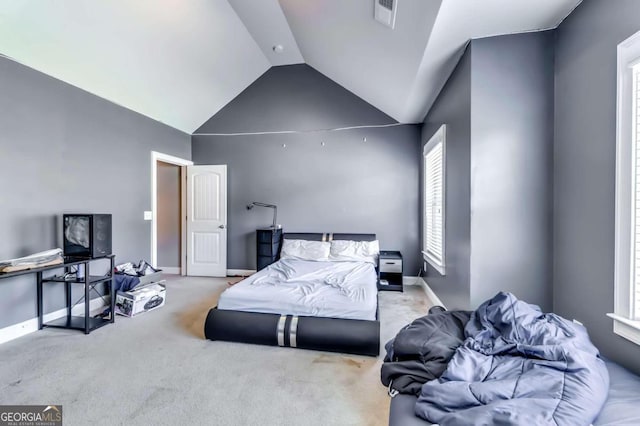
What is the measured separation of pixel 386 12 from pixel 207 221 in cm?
416

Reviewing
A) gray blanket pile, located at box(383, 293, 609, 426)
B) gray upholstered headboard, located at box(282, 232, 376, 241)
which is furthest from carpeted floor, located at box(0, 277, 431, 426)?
gray upholstered headboard, located at box(282, 232, 376, 241)

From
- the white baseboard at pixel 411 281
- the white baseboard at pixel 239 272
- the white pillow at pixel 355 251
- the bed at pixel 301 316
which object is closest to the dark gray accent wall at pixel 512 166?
the bed at pixel 301 316

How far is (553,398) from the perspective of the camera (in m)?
1.05

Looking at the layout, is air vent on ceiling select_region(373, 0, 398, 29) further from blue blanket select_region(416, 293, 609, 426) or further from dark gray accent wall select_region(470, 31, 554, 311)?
blue blanket select_region(416, 293, 609, 426)

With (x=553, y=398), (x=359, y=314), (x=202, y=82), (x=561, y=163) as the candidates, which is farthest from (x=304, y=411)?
(x=202, y=82)

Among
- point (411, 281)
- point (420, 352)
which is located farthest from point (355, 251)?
point (420, 352)

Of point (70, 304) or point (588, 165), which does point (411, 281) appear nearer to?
point (588, 165)

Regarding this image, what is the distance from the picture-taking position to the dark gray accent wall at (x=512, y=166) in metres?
2.10

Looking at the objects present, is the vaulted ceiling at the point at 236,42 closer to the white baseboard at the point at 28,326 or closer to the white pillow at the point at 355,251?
the white pillow at the point at 355,251

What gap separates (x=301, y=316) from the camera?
7.91ft

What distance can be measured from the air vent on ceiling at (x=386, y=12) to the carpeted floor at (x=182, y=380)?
110 inches

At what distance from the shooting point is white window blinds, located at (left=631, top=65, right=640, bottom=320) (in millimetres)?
1395

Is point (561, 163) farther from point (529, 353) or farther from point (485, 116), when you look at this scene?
point (529, 353)

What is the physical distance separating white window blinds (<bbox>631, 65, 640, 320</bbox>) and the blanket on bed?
2.75 feet
